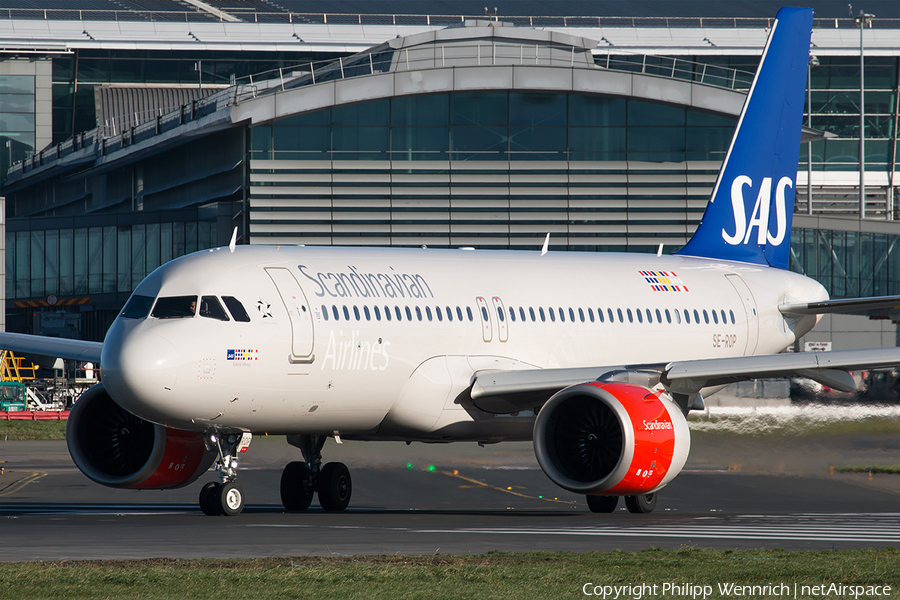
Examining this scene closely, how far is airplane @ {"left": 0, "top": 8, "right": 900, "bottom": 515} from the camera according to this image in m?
17.6

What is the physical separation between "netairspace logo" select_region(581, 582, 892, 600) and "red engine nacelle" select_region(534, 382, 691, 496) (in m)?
6.94

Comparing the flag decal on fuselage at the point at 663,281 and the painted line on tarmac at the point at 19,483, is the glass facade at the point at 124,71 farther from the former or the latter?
the flag decal on fuselage at the point at 663,281

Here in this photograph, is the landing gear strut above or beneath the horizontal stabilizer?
beneath

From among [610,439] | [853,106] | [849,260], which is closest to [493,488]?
[610,439]

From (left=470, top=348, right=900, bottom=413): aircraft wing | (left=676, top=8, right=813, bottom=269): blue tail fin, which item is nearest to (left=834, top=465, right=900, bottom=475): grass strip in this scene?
(left=676, top=8, right=813, bottom=269): blue tail fin

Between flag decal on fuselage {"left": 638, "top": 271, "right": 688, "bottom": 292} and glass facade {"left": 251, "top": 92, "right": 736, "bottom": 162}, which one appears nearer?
flag decal on fuselage {"left": 638, "top": 271, "right": 688, "bottom": 292}

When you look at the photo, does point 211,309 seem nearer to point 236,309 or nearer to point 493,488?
point 236,309

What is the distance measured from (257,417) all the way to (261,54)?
62514mm

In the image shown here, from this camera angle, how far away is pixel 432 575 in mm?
11453

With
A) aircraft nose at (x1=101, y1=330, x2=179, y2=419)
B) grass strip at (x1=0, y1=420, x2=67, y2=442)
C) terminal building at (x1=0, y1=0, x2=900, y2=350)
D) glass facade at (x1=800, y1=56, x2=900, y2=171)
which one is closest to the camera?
aircraft nose at (x1=101, y1=330, x2=179, y2=419)

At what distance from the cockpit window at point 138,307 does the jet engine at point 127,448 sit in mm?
2498

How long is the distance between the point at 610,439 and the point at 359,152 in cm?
2948

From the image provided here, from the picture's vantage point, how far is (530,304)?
72.8 ft

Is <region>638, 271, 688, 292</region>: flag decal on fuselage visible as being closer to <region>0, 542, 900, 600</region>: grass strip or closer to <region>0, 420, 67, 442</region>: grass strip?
<region>0, 542, 900, 600</region>: grass strip
